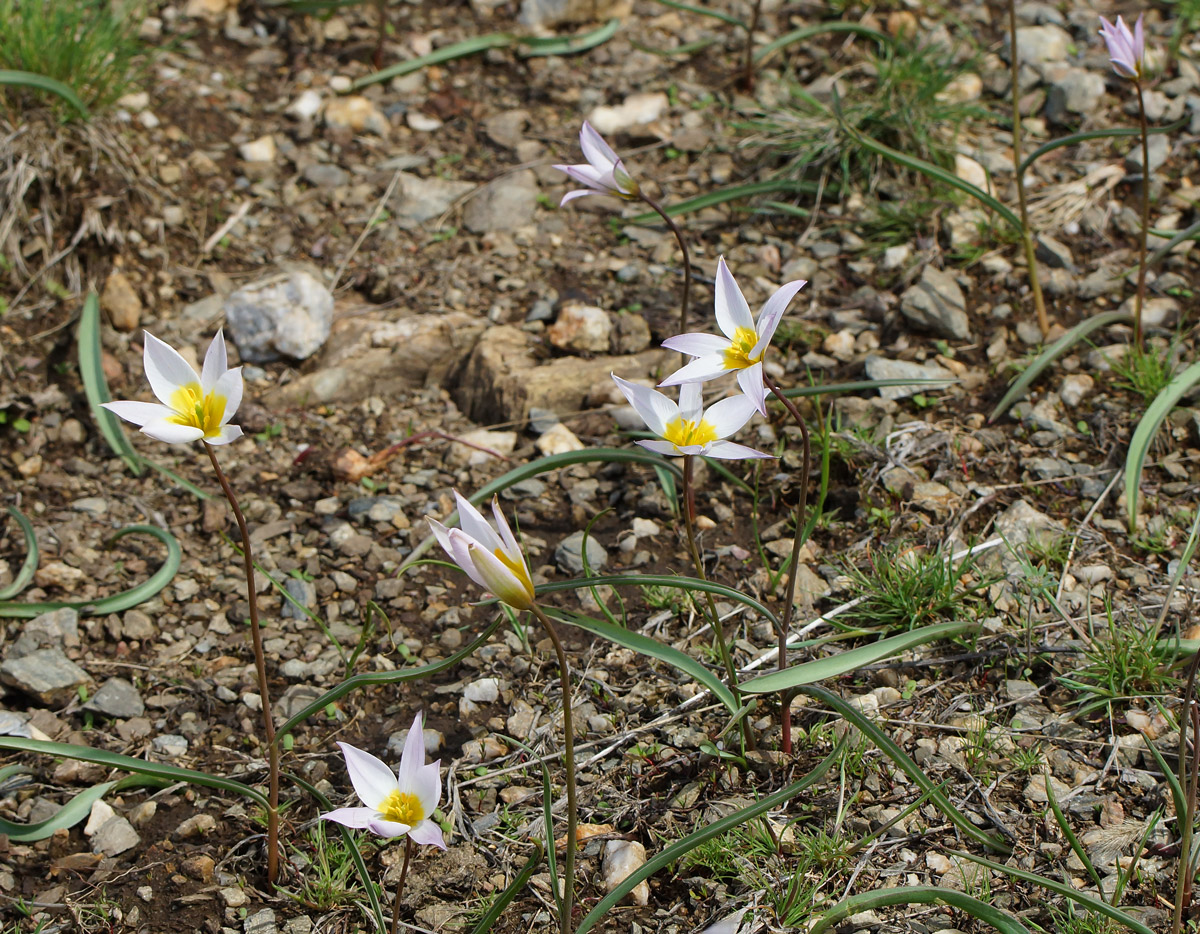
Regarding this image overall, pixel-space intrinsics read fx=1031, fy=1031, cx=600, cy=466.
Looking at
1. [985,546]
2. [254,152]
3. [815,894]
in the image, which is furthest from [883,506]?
[254,152]

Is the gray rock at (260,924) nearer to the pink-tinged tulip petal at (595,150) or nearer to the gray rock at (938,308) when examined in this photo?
the pink-tinged tulip petal at (595,150)

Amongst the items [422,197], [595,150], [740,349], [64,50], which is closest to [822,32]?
[422,197]

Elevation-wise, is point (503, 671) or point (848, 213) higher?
point (848, 213)

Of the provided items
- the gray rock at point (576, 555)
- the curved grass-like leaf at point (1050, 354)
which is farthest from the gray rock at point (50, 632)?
the curved grass-like leaf at point (1050, 354)

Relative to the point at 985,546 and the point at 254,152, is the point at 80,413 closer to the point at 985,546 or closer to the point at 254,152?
the point at 254,152

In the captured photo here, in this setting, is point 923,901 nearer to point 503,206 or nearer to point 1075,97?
point 503,206

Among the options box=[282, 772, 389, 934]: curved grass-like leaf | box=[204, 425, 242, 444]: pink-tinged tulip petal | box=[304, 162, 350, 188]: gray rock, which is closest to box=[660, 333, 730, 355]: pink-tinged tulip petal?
box=[204, 425, 242, 444]: pink-tinged tulip petal
